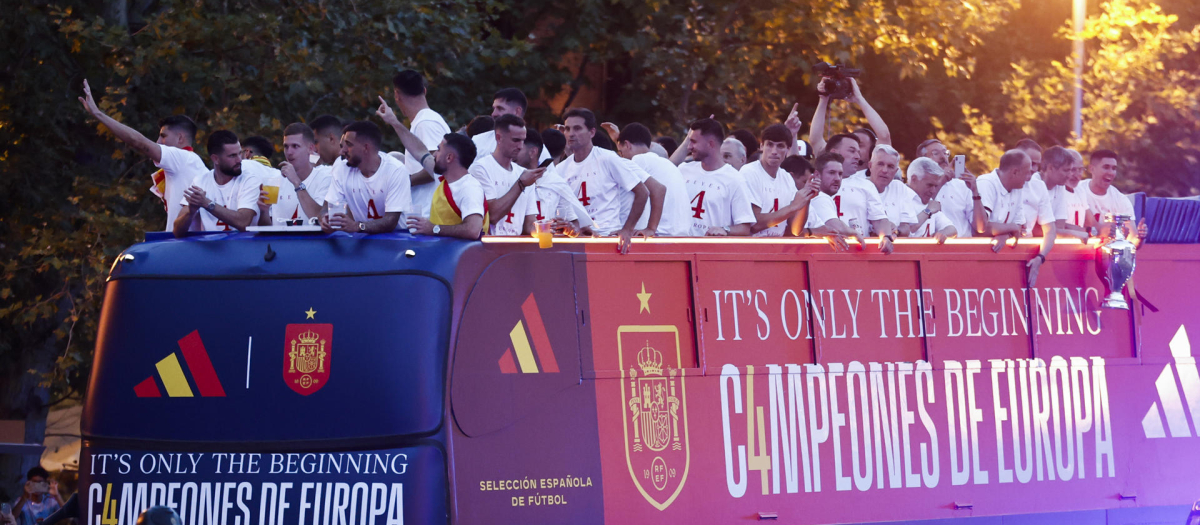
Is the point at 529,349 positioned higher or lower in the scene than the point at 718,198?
lower

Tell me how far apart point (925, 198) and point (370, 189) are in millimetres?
4476

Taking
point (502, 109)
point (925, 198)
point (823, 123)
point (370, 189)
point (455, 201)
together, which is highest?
point (823, 123)

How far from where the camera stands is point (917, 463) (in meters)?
9.48

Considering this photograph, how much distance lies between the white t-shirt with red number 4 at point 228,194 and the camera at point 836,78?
4786mm

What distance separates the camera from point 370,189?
8.45m

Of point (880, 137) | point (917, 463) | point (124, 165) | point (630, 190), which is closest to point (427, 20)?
point (124, 165)

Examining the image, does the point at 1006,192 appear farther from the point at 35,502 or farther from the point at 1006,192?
the point at 35,502

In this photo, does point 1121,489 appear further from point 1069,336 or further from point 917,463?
point 917,463

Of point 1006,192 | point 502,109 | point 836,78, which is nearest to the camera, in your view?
point 502,109

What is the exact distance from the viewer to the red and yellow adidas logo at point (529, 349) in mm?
7624

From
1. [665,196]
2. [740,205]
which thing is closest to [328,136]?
[665,196]

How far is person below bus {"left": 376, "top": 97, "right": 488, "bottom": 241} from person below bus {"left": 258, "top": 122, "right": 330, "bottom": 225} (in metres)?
1.61

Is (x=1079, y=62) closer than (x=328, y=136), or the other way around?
(x=328, y=136)

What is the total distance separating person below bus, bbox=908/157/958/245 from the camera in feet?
35.8
